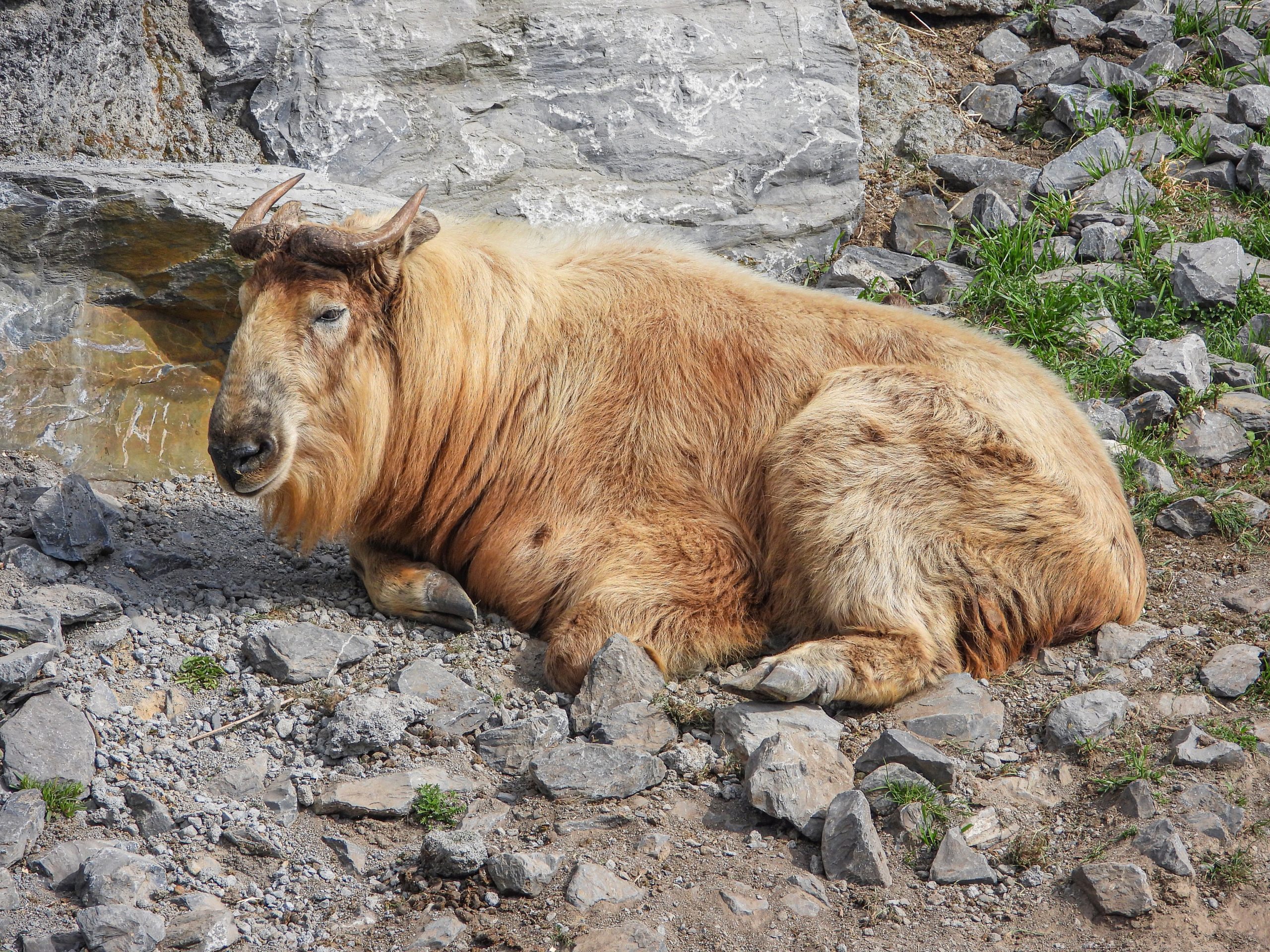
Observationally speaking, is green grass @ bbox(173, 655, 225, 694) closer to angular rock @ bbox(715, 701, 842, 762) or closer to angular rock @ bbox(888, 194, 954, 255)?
angular rock @ bbox(715, 701, 842, 762)

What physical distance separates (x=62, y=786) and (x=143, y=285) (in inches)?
128

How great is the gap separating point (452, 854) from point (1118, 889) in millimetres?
1915

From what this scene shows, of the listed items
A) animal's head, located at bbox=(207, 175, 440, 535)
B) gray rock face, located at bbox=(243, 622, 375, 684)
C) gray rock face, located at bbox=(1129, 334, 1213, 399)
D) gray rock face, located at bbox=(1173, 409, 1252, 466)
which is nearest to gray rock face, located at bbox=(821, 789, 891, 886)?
gray rock face, located at bbox=(243, 622, 375, 684)

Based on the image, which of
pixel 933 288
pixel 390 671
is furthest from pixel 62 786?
pixel 933 288

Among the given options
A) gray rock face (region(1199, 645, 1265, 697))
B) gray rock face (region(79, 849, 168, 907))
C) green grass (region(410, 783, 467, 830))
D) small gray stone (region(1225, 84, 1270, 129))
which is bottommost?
green grass (region(410, 783, 467, 830))

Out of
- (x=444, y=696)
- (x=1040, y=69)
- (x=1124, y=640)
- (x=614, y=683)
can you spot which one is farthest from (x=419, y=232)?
(x=1040, y=69)

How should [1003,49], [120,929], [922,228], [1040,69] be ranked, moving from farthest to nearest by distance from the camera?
1. [1003,49]
2. [1040,69]
3. [922,228]
4. [120,929]

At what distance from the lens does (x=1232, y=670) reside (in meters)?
4.44

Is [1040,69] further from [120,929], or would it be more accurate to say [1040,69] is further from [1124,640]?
[120,929]

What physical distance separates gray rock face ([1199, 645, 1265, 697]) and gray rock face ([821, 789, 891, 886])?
1.69 meters

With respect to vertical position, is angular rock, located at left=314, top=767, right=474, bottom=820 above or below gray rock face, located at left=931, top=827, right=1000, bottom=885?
below

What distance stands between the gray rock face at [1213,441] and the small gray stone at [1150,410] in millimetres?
117

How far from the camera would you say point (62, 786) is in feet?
12.3

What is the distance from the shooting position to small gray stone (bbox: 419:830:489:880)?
11.1 feet
